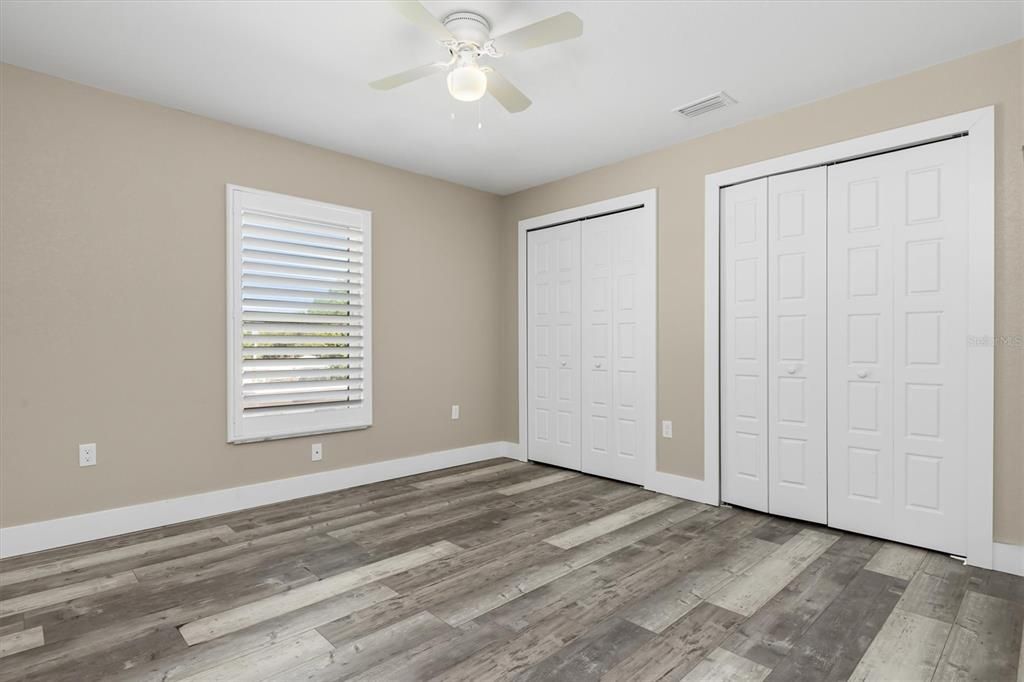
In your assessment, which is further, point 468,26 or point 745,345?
point 745,345

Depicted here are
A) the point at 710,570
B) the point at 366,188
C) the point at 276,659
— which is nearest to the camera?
the point at 276,659

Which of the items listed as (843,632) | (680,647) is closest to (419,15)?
(680,647)

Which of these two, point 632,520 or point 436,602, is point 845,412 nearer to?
point 632,520

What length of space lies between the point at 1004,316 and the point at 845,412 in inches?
35.9

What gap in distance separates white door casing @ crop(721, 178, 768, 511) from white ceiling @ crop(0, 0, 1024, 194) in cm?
64

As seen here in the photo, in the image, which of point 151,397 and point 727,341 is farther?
point 727,341

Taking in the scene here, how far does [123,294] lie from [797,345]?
424 centimetres

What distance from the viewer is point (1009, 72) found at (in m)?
2.76

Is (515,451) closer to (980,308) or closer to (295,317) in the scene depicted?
(295,317)

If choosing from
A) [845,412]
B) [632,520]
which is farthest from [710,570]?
[845,412]

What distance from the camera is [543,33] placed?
227 cm

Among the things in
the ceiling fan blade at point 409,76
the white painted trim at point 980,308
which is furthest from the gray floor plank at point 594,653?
the ceiling fan blade at point 409,76

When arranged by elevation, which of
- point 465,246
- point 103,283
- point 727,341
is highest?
point 465,246

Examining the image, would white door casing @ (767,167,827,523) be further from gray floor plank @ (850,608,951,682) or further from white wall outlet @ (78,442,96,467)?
white wall outlet @ (78,442,96,467)
